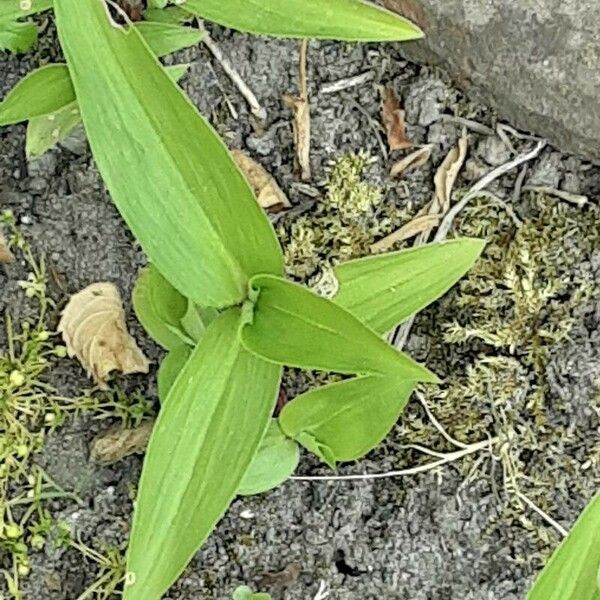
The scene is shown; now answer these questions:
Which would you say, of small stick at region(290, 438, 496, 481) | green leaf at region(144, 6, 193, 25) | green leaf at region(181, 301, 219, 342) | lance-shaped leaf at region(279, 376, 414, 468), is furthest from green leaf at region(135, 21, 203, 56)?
small stick at region(290, 438, 496, 481)

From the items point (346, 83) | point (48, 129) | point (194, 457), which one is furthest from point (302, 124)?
point (194, 457)

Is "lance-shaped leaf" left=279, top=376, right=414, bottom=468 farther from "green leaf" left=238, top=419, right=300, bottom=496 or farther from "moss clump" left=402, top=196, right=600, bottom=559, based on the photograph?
"moss clump" left=402, top=196, right=600, bottom=559

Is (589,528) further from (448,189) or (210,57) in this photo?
(210,57)

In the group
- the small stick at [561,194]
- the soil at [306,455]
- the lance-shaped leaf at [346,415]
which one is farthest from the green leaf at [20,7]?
the small stick at [561,194]

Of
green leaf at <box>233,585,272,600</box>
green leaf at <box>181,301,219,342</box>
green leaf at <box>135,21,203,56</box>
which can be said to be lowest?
green leaf at <box>233,585,272,600</box>

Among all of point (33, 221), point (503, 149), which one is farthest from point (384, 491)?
point (33, 221)

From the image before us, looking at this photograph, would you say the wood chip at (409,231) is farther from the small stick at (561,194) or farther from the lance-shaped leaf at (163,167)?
the lance-shaped leaf at (163,167)
